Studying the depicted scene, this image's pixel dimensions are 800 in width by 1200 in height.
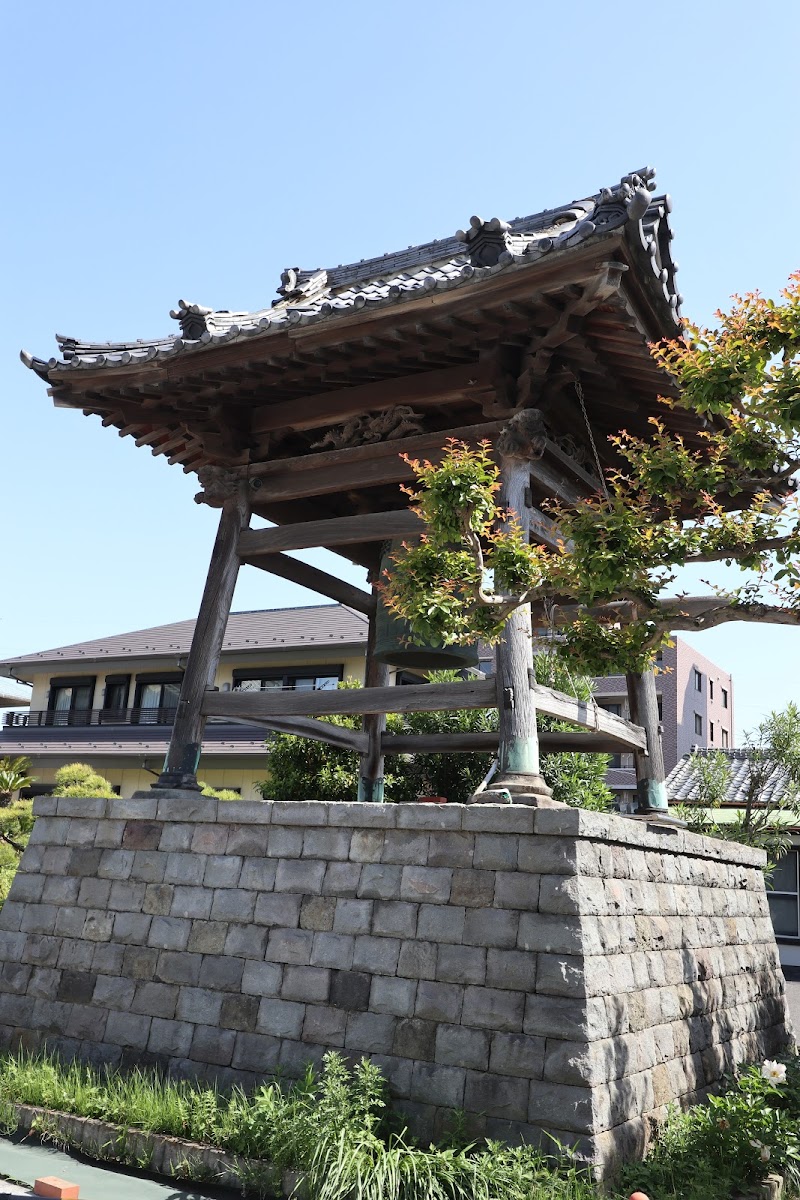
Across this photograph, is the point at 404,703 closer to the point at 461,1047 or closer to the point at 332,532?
the point at 332,532

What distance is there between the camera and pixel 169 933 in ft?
24.3

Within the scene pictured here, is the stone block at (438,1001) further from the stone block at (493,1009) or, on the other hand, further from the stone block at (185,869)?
the stone block at (185,869)

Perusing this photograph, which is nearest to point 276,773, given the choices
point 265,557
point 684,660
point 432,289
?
point 265,557

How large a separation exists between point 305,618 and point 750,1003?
19164 millimetres

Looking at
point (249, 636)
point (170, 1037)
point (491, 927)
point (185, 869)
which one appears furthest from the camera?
point (249, 636)

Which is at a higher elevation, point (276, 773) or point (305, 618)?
point (305, 618)

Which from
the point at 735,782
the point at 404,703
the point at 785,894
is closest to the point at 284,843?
the point at 404,703

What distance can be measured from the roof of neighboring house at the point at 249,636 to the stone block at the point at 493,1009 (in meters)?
16.9

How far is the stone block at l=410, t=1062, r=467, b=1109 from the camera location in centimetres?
577

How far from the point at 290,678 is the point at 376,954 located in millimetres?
18667

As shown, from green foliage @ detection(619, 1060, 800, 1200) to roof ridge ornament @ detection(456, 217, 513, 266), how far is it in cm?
551

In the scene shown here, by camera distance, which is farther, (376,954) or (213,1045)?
(213,1045)

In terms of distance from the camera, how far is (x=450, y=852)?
632cm

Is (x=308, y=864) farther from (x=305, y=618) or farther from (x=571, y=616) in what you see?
(x=305, y=618)
